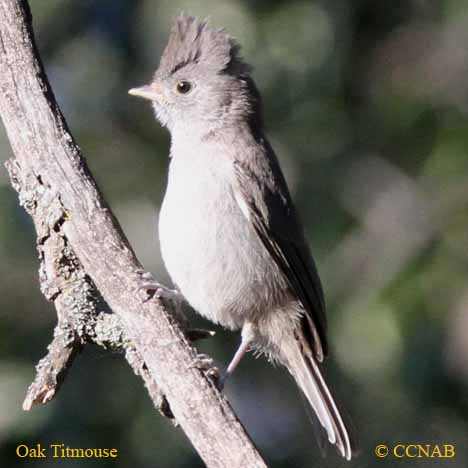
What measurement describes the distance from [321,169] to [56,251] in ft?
9.92

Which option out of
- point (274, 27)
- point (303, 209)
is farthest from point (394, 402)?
point (274, 27)

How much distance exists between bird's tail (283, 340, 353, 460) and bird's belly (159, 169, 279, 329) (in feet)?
Answer: 1.26

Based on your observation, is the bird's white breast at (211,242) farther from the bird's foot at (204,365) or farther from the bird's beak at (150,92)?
the bird's foot at (204,365)

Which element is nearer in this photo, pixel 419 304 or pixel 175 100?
pixel 175 100

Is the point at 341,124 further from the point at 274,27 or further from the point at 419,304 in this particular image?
the point at 419,304

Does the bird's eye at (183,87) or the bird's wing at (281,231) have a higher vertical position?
the bird's eye at (183,87)

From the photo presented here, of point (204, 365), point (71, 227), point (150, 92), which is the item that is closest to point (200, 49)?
point (150, 92)

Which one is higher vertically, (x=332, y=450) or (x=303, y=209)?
(x=303, y=209)

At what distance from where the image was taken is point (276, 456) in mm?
6637

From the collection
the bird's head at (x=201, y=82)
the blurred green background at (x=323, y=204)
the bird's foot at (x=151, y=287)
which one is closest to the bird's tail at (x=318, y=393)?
the blurred green background at (x=323, y=204)

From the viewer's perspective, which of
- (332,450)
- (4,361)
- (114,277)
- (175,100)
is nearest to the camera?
(114,277)

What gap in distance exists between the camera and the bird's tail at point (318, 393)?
212 inches

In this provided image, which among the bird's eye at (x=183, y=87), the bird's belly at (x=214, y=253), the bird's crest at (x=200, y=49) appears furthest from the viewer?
the bird's eye at (x=183, y=87)

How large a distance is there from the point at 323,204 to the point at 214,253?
1.97m
